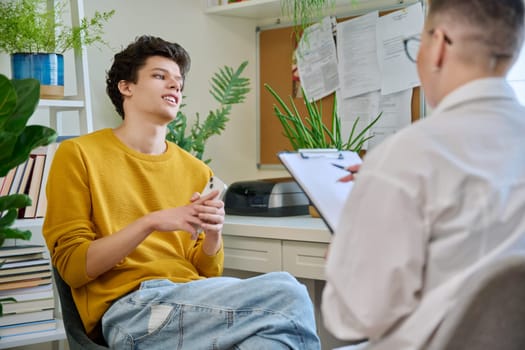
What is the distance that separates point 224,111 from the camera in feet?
9.86

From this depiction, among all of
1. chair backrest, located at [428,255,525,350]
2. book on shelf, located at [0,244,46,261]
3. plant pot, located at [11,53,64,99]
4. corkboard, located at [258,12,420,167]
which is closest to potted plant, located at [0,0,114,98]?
plant pot, located at [11,53,64,99]

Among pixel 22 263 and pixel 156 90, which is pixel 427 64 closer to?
pixel 156 90

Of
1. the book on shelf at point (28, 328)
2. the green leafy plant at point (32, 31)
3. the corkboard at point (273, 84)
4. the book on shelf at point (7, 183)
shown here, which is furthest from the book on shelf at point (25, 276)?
the corkboard at point (273, 84)

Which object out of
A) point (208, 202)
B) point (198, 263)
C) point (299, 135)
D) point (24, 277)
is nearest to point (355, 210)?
point (208, 202)

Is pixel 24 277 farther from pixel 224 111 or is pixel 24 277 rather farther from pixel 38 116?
pixel 224 111

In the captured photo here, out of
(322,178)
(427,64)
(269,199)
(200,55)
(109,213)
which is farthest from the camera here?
(200,55)

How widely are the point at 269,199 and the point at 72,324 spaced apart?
1.02 metres

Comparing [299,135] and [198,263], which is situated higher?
[299,135]

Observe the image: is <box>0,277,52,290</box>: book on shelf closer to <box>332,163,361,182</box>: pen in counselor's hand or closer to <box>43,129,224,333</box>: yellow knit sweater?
<box>43,129,224,333</box>: yellow knit sweater

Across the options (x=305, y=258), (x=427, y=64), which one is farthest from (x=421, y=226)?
(x=305, y=258)

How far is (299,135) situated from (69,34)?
0.88m

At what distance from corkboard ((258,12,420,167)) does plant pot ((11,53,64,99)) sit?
1.09 m

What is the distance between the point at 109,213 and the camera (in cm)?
192

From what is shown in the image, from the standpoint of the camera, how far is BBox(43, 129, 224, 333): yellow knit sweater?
185 centimetres
